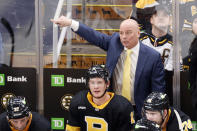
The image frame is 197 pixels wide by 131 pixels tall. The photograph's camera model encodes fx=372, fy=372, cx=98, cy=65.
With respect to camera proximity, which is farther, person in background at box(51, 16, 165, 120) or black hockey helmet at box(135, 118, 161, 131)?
person in background at box(51, 16, 165, 120)

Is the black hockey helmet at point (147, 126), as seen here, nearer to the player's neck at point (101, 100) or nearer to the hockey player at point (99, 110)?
the hockey player at point (99, 110)

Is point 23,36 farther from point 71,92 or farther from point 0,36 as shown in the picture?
point 71,92

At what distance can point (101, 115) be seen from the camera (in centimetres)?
319

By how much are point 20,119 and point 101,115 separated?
0.68 m

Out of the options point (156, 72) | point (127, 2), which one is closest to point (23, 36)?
point (127, 2)

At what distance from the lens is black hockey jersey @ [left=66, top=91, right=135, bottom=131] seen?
3.16 meters

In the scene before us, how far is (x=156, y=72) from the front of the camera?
349 cm

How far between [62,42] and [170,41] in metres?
1.17

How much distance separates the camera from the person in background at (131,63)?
350 cm

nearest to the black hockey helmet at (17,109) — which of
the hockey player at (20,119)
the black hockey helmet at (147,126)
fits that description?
the hockey player at (20,119)

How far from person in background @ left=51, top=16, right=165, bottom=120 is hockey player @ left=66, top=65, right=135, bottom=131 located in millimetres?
350

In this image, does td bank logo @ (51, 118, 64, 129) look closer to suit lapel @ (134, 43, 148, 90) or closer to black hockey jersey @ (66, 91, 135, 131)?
black hockey jersey @ (66, 91, 135, 131)

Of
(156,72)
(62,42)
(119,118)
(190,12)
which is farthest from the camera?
(62,42)

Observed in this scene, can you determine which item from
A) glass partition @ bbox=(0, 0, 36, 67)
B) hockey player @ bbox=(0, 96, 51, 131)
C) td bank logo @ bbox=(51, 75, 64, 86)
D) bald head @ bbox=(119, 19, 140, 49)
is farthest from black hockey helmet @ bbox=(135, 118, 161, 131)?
glass partition @ bbox=(0, 0, 36, 67)
